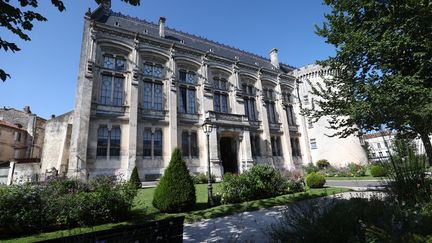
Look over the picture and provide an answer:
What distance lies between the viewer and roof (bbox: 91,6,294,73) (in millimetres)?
21556


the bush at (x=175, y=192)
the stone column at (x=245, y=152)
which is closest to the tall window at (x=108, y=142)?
the bush at (x=175, y=192)

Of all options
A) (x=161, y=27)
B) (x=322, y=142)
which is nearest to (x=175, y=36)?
(x=161, y=27)

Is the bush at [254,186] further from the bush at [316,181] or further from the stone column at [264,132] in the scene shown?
the stone column at [264,132]

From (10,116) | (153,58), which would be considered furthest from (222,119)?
(10,116)

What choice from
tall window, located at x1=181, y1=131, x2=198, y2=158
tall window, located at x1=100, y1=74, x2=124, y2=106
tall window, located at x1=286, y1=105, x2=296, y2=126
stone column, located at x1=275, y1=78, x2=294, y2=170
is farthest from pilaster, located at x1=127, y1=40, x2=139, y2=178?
tall window, located at x1=286, y1=105, x2=296, y2=126

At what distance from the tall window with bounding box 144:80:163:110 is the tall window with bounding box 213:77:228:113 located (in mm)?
5965

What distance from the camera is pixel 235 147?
22.0m

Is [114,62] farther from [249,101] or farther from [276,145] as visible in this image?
[276,145]

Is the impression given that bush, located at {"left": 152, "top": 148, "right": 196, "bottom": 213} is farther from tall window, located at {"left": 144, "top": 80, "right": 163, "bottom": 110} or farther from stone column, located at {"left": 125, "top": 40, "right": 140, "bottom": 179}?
tall window, located at {"left": 144, "top": 80, "right": 163, "bottom": 110}

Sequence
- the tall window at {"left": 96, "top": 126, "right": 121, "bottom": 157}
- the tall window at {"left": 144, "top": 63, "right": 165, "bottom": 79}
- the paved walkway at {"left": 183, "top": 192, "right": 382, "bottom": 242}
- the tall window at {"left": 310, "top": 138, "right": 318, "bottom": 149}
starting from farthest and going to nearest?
the tall window at {"left": 310, "top": 138, "right": 318, "bottom": 149} < the tall window at {"left": 144, "top": 63, "right": 165, "bottom": 79} < the tall window at {"left": 96, "top": 126, "right": 121, "bottom": 157} < the paved walkway at {"left": 183, "top": 192, "right": 382, "bottom": 242}

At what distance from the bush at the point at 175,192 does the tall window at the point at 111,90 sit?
39.8 feet

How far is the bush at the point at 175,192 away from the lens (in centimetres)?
770

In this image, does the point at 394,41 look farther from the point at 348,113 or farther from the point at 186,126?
the point at 186,126

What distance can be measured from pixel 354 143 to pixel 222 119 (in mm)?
16835
